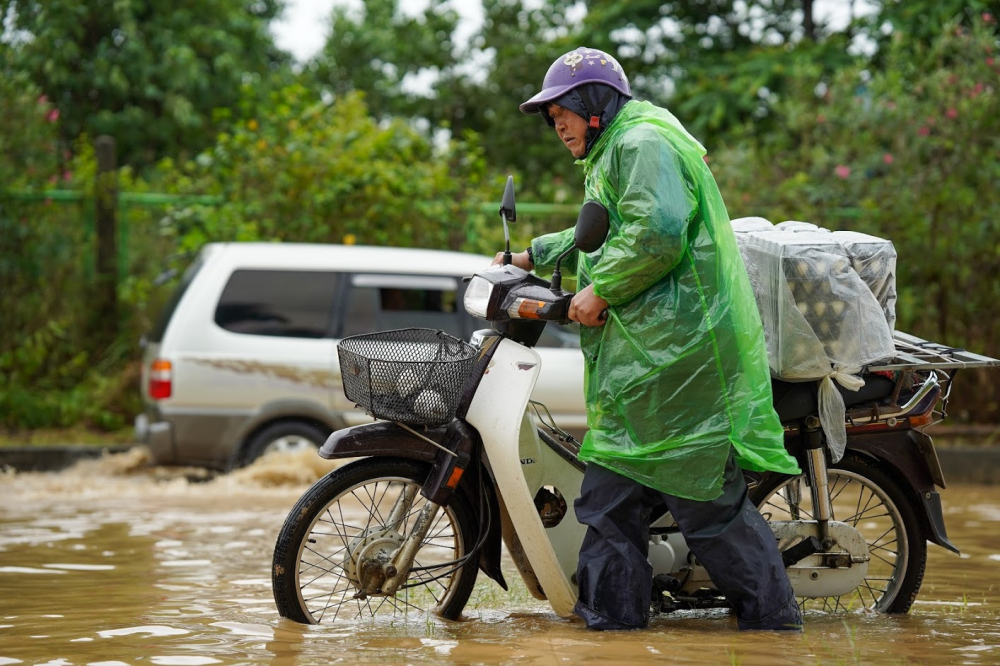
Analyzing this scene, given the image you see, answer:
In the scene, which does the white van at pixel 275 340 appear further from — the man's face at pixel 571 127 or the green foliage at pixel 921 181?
the man's face at pixel 571 127

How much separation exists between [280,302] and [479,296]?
4383 millimetres

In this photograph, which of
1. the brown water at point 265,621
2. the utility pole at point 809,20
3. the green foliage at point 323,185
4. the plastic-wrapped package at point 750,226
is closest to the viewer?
the brown water at point 265,621

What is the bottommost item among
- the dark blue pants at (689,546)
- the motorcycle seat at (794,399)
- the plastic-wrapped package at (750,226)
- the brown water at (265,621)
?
the brown water at (265,621)

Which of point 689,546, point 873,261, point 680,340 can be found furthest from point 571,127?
point 689,546

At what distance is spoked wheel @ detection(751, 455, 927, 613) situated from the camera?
15.6ft

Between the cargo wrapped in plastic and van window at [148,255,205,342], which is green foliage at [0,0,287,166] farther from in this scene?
the cargo wrapped in plastic

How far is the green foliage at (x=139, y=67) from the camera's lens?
20078mm

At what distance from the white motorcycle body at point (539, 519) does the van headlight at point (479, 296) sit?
145 mm

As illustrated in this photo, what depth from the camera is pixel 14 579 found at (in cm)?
545

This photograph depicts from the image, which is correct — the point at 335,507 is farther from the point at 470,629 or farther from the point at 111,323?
the point at 111,323

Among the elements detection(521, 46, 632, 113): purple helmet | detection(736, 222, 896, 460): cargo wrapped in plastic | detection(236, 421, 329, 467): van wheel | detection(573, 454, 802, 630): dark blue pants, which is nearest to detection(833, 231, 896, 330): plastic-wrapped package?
detection(736, 222, 896, 460): cargo wrapped in plastic

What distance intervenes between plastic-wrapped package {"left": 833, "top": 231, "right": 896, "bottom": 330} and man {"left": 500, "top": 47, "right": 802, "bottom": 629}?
0.47 m

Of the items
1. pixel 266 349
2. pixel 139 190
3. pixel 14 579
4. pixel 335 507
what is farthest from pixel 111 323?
pixel 335 507

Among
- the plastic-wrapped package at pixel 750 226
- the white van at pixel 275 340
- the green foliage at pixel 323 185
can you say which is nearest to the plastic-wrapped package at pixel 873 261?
the plastic-wrapped package at pixel 750 226
